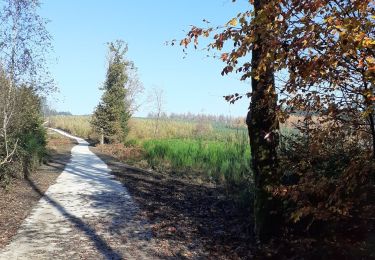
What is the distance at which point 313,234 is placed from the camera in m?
6.31

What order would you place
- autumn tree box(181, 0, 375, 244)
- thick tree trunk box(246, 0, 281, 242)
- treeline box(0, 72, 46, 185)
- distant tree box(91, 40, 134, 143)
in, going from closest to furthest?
1. autumn tree box(181, 0, 375, 244)
2. thick tree trunk box(246, 0, 281, 242)
3. treeline box(0, 72, 46, 185)
4. distant tree box(91, 40, 134, 143)

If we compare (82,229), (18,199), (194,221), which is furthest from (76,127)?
(82,229)

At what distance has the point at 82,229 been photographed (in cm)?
773

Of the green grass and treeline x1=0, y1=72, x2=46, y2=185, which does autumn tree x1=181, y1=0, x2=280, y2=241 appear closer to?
treeline x1=0, y1=72, x2=46, y2=185

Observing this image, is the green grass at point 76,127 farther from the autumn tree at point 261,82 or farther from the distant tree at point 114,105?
the autumn tree at point 261,82

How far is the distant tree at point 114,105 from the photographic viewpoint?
122ft

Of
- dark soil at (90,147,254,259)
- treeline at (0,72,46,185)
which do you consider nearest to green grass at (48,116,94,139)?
treeline at (0,72,46,185)

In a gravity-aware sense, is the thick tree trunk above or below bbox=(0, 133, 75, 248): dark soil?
above

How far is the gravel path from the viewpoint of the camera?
6.32m

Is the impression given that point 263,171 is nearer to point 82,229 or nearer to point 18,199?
point 82,229

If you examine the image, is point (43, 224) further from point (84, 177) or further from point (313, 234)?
point (84, 177)

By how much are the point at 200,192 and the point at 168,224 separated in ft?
14.9

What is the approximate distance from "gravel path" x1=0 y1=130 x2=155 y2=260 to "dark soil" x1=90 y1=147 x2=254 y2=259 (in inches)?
14.4

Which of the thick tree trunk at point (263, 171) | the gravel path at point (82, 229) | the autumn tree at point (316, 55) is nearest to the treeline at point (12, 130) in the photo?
the gravel path at point (82, 229)
